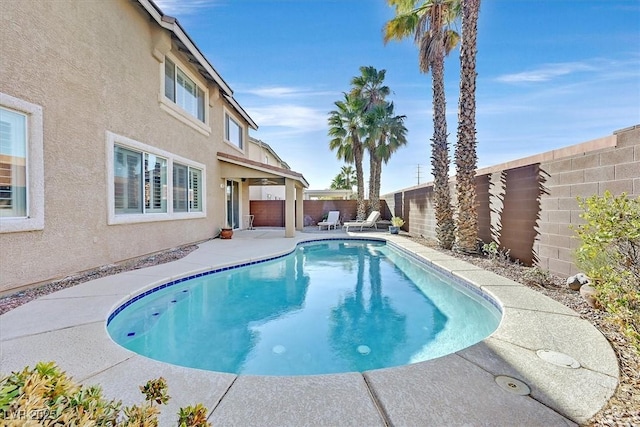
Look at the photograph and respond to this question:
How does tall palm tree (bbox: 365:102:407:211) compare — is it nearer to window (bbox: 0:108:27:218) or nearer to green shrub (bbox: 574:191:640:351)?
green shrub (bbox: 574:191:640:351)

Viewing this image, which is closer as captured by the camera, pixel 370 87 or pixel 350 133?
pixel 370 87

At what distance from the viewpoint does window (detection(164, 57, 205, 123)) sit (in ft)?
34.3

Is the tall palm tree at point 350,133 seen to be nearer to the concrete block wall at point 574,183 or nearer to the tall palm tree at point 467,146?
the tall palm tree at point 467,146

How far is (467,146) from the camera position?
9.91 metres

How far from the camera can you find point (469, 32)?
9.32 metres

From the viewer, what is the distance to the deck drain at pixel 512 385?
273 centimetres

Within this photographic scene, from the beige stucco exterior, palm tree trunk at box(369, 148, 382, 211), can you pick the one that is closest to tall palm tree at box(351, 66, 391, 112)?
palm tree trunk at box(369, 148, 382, 211)

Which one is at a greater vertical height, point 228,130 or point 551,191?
point 228,130

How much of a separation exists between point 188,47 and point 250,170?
223 inches

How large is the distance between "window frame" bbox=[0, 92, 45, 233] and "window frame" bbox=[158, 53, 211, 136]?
4.43 meters

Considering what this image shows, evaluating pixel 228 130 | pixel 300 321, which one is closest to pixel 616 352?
pixel 300 321

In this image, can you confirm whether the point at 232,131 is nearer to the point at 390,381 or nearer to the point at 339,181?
the point at 390,381

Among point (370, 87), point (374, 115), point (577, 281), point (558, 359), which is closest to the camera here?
point (558, 359)

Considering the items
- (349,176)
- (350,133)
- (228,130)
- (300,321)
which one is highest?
(349,176)
